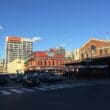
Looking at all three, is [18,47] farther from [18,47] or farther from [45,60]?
[45,60]

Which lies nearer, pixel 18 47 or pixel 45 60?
pixel 45 60

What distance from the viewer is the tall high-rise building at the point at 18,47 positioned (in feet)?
533

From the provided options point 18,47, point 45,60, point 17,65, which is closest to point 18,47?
point 18,47

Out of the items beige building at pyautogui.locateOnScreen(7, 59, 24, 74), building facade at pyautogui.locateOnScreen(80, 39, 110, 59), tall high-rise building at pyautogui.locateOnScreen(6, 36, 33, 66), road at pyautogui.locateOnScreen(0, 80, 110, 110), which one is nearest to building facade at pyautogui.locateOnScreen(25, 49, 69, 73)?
beige building at pyautogui.locateOnScreen(7, 59, 24, 74)

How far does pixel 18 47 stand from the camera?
16862 cm

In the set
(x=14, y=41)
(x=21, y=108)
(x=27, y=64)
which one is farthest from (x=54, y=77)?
(x=14, y=41)

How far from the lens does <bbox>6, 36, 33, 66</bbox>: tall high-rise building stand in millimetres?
162500

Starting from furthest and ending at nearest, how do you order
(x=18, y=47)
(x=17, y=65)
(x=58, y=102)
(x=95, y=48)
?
(x=18, y=47) → (x=17, y=65) → (x=95, y=48) → (x=58, y=102)

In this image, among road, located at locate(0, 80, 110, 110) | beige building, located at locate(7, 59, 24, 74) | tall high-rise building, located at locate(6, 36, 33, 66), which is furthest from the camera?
tall high-rise building, located at locate(6, 36, 33, 66)

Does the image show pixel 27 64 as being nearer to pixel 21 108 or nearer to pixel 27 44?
pixel 27 44

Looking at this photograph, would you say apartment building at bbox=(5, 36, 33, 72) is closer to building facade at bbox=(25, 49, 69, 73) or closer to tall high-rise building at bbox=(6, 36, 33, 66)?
tall high-rise building at bbox=(6, 36, 33, 66)

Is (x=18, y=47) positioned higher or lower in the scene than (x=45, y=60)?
higher

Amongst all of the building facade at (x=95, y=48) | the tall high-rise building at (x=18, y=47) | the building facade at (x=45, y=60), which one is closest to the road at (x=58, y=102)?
the building facade at (x=95, y=48)

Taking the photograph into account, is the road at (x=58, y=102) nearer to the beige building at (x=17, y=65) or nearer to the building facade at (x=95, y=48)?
the building facade at (x=95, y=48)
